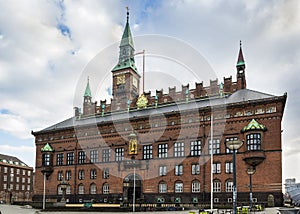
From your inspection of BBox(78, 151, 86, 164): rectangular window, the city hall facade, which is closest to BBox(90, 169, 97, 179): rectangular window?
the city hall facade

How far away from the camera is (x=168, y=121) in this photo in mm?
54594

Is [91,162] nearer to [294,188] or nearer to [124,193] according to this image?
[124,193]

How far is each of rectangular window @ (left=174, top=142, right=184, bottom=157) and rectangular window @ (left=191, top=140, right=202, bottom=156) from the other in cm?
163

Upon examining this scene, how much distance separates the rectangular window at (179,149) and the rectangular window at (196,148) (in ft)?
A: 5.34

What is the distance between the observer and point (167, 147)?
54.1 m

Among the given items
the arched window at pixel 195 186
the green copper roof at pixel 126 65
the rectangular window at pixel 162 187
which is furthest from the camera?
the green copper roof at pixel 126 65

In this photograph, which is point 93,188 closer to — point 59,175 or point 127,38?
point 59,175

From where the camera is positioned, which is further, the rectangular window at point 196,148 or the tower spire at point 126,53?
the tower spire at point 126,53

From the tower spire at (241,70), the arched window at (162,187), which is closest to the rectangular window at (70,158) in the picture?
the arched window at (162,187)

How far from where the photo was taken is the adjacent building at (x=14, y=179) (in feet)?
312

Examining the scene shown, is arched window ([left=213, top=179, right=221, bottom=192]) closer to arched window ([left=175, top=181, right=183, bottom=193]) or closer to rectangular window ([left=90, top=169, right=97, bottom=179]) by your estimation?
arched window ([left=175, top=181, right=183, bottom=193])

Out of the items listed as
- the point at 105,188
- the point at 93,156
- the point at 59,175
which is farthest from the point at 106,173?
the point at 59,175

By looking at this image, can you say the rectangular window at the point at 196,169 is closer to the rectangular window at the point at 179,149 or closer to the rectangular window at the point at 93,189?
the rectangular window at the point at 179,149

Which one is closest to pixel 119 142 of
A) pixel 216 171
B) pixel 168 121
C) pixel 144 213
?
pixel 168 121
